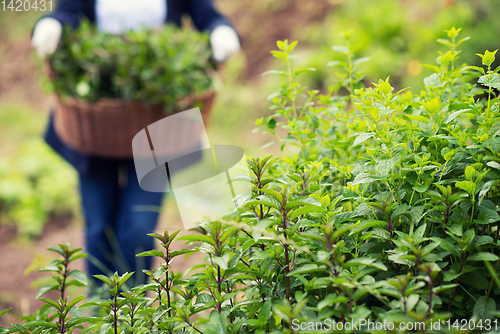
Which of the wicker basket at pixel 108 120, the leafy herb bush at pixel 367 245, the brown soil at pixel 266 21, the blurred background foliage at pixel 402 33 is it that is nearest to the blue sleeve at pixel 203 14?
the wicker basket at pixel 108 120

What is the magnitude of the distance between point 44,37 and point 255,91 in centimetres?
333

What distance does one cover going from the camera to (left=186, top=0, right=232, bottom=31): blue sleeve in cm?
232

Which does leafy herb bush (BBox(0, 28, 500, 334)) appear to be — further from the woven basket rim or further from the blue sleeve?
the blue sleeve

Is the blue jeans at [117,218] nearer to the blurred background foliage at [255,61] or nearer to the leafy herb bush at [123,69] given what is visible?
the leafy herb bush at [123,69]

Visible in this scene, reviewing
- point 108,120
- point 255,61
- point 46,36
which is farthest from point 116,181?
point 255,61

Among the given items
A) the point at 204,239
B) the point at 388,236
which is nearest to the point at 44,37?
the point at 204,239

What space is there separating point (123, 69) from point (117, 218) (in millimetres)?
919

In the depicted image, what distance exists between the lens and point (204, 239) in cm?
60

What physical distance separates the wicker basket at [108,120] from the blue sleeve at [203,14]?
31.0 inches

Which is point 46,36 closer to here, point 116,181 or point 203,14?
point 116,181

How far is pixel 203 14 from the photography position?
93.0 inches

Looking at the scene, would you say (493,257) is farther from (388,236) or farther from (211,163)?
(211,163)

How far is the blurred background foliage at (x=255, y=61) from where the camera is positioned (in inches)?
127

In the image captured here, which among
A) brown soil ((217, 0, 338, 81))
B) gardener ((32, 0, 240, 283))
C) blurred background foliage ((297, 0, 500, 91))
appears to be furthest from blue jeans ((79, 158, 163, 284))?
brown soil ((217, 0, 338, 81))
